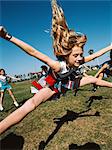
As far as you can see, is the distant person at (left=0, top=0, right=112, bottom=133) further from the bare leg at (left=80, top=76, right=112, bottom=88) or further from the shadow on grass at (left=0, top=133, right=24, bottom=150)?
the shadow on grass at (left=0, top=133, right=24, bottom=150)

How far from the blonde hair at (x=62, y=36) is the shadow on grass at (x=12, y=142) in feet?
6.43

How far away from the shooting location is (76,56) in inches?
173

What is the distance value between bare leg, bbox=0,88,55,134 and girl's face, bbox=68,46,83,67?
0.62 meters

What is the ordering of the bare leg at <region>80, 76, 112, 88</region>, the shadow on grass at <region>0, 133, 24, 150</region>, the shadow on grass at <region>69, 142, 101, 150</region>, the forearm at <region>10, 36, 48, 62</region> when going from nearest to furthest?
the forearm at <region>10, 36, 48, 62</region>, the shadow on grass at <region>69, 142, 101, 150</region>, the bare leg at <region>80, 76, 112, 88</region>, the shadow on grass at <region>0, 133, 24, 150</region>

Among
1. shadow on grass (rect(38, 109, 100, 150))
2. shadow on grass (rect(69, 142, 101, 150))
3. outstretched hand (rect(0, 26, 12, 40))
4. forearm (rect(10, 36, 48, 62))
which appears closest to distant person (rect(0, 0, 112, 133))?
forearm (rect(10, 36, 48, 62))

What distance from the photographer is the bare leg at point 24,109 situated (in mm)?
3535

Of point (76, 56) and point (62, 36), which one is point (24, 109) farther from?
point (62, 36)

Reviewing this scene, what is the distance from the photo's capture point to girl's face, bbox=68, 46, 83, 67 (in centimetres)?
440

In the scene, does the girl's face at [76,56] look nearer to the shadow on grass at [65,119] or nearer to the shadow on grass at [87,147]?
the shadow on grass at [87,147]

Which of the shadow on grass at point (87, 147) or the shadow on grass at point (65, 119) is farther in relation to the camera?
the shadow on grass at point (65, 119)

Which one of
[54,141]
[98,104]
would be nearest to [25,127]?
[54,141]

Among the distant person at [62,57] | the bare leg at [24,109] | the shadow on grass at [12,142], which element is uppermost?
the distant person at [62,57]

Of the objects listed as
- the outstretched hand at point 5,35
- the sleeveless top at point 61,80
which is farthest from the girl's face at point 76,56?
the outstretched hand at point 5,35

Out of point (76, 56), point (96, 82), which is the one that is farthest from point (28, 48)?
point (96, 82)
